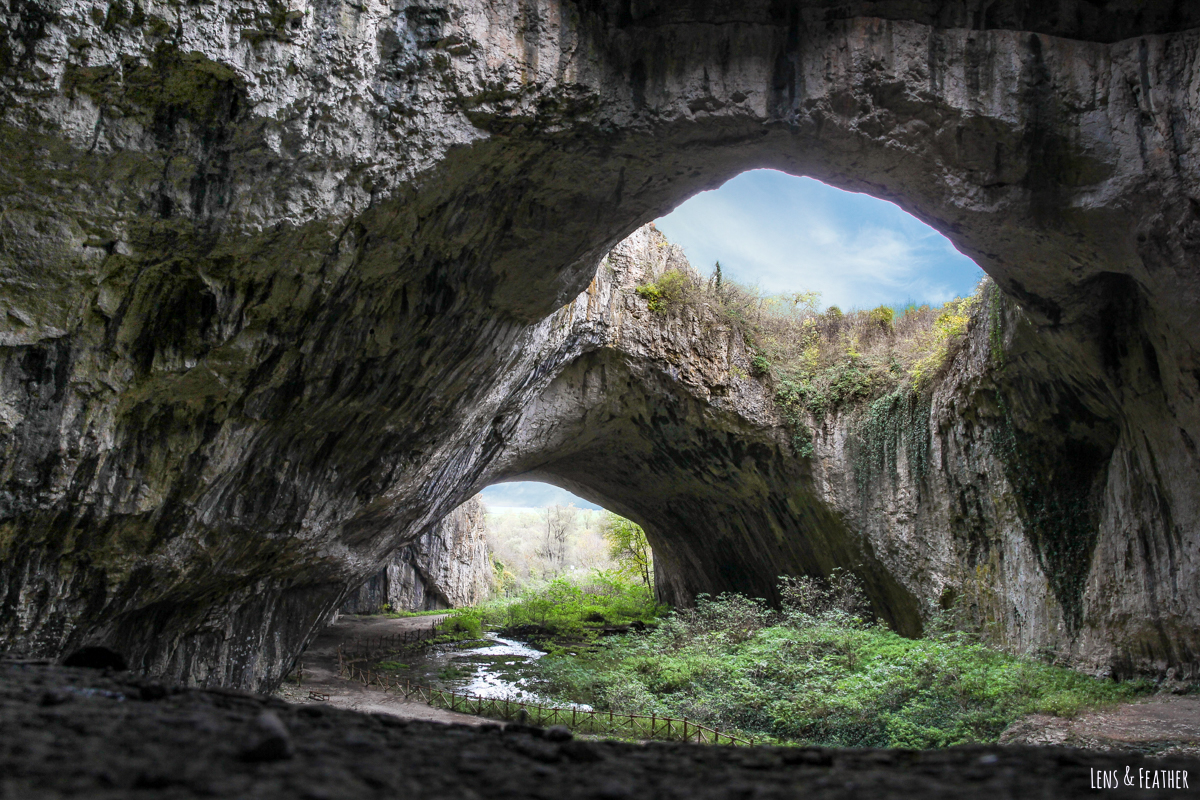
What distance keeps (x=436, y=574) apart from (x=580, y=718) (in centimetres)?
1984

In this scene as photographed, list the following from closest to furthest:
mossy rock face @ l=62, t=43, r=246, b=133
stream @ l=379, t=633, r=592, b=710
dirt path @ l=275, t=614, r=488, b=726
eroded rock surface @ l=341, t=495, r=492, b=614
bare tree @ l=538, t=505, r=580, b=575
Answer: mossy rock face @ l=62, t=43, r=246, b=133
dirt path @ l=275, t=614, r=488, b=726
stream @ l=379, t=633, r=592, b=710
eroded rock surface @ l=341, t=495, r=492, b=614
bare tree @ l=538, t=505, r=580, b=575

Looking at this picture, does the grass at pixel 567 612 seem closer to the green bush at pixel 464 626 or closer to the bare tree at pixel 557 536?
the green bush at pixel 464 626

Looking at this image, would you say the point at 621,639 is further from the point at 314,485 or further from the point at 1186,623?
the point at 1186,623

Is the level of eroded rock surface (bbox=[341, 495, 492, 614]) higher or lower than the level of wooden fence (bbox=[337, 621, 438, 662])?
higher

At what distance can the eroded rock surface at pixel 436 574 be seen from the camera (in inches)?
1056

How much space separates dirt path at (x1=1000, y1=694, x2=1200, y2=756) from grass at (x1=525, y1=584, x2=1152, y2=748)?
13.6 inches

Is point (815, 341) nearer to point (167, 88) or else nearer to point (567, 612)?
point (567, 612)

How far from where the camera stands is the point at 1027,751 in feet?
10.1

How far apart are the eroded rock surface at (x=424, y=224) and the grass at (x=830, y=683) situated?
57.3 inches

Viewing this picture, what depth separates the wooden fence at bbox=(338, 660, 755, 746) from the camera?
8750 mm

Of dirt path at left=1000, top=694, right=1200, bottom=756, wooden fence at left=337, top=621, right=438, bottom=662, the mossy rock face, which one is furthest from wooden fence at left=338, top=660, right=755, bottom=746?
the mossy rock face

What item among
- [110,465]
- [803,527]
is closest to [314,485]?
[110,465]

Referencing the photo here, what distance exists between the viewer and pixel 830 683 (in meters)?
9.74

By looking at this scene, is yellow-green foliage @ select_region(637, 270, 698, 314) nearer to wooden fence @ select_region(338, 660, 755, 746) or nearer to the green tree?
wooden fence @ select_region(338, 660, 755, 746)
